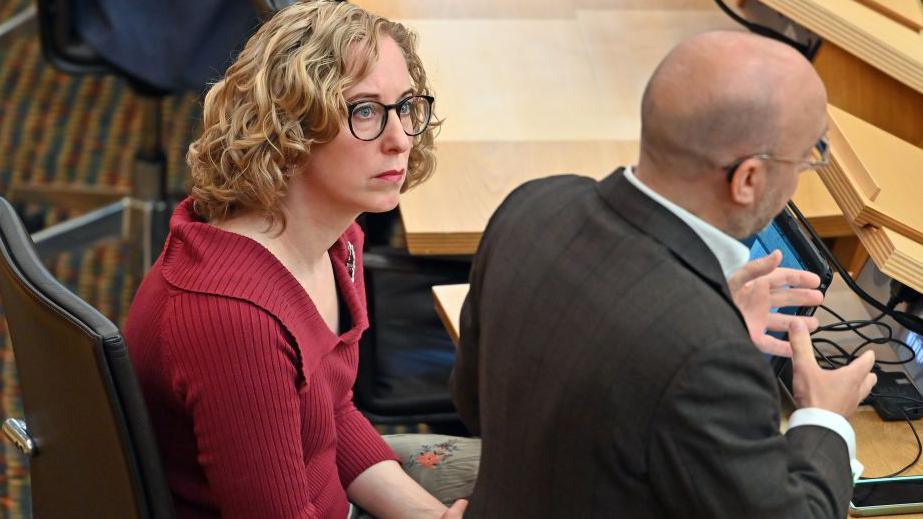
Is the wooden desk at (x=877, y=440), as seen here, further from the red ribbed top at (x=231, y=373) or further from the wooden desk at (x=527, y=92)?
the red ribbed top at (x=231, y=373)

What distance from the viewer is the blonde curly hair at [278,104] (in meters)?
1.46

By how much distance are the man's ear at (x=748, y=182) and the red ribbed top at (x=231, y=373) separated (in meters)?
0.53

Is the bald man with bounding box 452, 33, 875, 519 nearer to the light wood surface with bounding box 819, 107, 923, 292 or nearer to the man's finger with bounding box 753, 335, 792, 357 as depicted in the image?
the man's finger with bounding box 753, 335, 792, 357

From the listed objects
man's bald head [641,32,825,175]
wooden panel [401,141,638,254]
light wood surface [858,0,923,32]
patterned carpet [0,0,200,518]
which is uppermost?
man's bald head [641,32,825,175]

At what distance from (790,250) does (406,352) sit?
2.36ft

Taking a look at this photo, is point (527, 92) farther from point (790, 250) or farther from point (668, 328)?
point (668, 328)

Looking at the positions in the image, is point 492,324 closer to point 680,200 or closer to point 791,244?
point 680,200

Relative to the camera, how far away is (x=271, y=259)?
1.49 metres

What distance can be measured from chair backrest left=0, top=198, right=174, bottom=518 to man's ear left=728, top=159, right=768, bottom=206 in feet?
1.97

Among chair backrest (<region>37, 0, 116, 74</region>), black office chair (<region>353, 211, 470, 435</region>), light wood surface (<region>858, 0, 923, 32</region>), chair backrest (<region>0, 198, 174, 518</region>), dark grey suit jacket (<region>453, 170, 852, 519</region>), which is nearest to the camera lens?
dark grey suit jacket (<region>453, 170, 852, 519</region>)

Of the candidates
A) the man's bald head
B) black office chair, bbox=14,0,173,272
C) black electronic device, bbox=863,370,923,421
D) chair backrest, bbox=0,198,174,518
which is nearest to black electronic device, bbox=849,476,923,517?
black electronic device, bbox=863,370,923,421

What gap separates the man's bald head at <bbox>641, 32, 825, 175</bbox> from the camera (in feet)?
3.82

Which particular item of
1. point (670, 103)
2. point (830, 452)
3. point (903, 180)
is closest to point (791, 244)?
point (903, 180)

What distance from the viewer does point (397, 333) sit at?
216 cm
